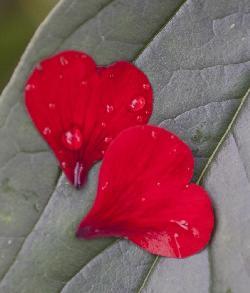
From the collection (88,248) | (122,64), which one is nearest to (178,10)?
(122,64)

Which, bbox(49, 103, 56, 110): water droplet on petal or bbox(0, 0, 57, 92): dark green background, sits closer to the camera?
bbox(49, 103, 56, 110): water droplet on petal

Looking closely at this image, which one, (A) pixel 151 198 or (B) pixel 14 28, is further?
(B) pixel 14 28

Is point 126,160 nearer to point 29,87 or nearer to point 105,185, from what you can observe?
point 105,185

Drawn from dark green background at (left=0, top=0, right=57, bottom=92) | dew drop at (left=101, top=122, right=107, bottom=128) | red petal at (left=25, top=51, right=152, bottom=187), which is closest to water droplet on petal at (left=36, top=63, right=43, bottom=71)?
red petal at (left=25, top=51, right=152, bottom=187)

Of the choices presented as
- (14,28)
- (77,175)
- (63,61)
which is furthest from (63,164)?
(14,28)

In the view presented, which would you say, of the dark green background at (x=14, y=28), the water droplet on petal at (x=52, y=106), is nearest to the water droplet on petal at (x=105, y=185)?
the water droplet on petal at (x=52, y=106)

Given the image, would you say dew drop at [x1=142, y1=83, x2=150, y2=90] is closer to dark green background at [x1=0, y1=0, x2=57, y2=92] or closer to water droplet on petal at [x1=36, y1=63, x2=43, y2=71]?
water droplet on petal at [x1=36, y1=63, x2=43, y2=71]

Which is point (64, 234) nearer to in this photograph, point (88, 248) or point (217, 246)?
point (88, 248)
